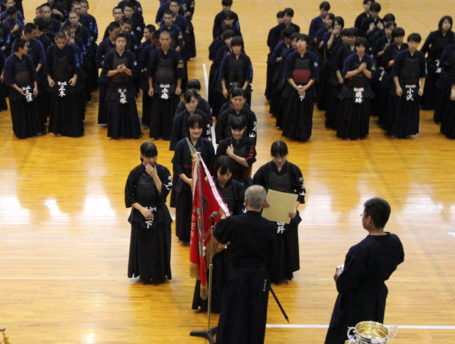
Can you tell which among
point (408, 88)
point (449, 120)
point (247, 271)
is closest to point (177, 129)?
point (247, 271)

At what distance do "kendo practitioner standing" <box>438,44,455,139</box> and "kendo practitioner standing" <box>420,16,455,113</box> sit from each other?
322 mm

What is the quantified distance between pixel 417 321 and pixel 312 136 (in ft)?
17.3

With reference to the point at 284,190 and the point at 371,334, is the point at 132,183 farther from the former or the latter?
the point at 371,334

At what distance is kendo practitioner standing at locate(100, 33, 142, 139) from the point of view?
10.6 meters

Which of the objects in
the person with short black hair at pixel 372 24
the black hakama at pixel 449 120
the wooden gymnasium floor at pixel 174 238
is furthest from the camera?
the person with short black hair at pixel 372 24

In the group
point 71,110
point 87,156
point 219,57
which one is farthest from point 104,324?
point 219,57

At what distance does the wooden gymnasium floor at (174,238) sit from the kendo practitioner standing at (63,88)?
0.21 metres

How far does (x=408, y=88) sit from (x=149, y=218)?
A: 582cm

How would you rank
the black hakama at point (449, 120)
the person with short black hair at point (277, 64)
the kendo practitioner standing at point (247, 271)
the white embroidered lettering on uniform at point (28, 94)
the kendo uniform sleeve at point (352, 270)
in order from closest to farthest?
1. the kendo uniform sleeve at point (352, 270)
2. the kendo practitioner standing at point (247, 271)
3. the white embroidered lettering on uniform at point (28, 94)
4. the black hakama at point (449, 120)
5. the person with short black hair at point (277, 64)

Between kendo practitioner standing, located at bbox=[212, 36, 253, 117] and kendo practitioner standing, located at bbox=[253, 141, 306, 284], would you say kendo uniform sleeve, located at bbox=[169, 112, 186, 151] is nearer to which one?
kendo practitioner standing, located at bbox=[253, 141, 306, 284]

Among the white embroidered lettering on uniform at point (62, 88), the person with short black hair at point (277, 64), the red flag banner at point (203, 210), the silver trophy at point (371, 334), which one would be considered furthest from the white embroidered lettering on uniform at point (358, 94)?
the silver trophy at point (371, 334)

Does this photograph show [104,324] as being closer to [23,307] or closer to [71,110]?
[23,307]

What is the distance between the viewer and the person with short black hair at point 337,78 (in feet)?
35.9

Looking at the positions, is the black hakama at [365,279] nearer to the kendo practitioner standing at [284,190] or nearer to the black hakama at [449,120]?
the kendo practitioner standing at [284,190]
